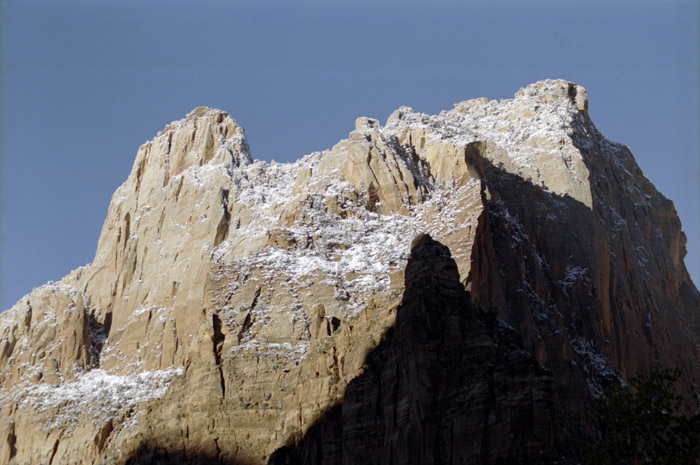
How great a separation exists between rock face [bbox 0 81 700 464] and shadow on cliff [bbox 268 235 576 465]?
19 centimetres

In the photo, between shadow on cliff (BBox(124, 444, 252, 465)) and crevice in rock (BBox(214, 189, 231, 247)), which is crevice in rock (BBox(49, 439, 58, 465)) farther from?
crevice in rock (BBox(214, 189, 231, 247))

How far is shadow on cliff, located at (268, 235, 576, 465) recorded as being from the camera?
3625 inches

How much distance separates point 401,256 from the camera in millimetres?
141375

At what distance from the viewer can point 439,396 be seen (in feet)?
319

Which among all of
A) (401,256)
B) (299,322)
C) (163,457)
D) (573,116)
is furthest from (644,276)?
(163,457)

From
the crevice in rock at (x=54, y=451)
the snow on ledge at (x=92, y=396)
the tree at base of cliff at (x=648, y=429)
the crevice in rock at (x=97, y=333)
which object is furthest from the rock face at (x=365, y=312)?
the tree at base of cliff at (x=648, y=429)

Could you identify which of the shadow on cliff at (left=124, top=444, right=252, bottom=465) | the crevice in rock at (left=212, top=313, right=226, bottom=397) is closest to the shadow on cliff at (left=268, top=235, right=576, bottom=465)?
the shadow on cliff at (left=124, top=444, right=252, bottom=465)

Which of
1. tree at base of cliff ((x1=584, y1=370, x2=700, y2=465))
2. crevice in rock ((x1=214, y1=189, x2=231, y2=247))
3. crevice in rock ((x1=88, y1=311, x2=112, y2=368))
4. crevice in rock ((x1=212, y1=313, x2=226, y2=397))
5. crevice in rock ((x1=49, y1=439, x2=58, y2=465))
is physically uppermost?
crevice in rock ((x1=214, y1=189, x2=231, y2=247))

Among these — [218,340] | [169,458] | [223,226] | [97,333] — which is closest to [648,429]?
[169,458]

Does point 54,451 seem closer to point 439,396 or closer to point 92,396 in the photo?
point 92,396

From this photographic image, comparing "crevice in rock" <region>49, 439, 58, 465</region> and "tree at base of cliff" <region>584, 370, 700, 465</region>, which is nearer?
"tree at base of cliff" <region>584, 370, 700, 465</region>

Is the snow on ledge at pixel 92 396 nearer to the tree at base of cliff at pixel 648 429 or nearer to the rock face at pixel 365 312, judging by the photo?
the rock face at pixel 365 312

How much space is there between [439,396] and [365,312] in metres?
25.2

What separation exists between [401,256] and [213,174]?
60.7 metres
